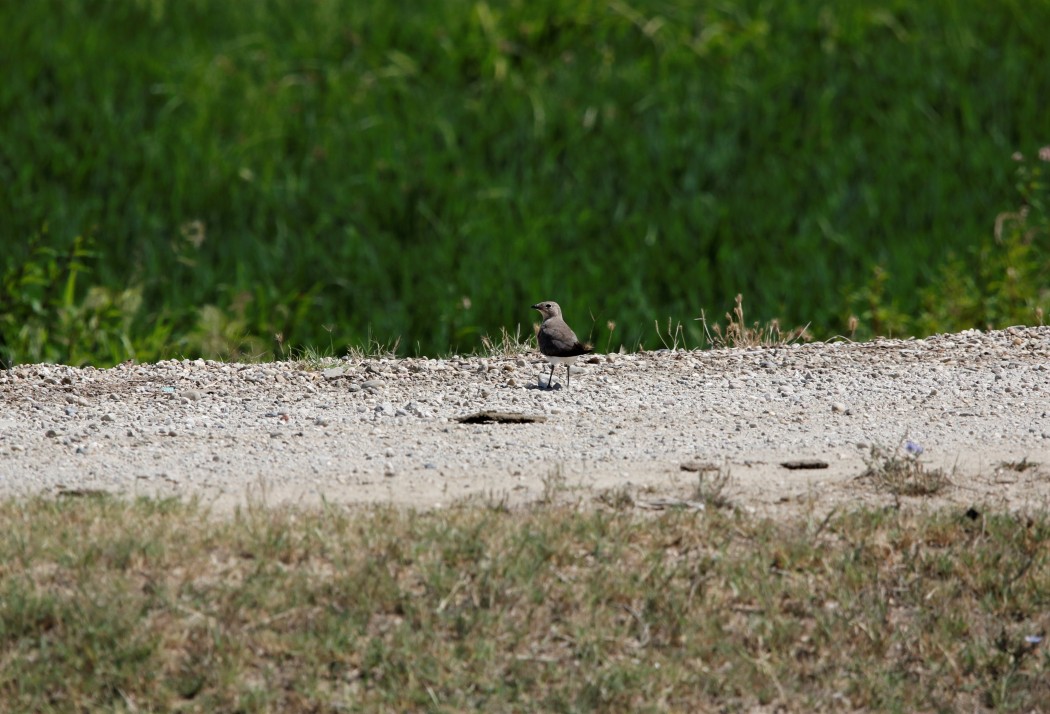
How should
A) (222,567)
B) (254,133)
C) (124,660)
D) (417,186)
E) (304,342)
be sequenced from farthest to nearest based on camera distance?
(254,133)
(417,186)
(304,342)
(222,567)
(124,660)

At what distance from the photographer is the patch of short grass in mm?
4934

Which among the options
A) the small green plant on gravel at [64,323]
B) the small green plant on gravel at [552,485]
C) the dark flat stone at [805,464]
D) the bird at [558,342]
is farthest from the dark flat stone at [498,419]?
the small green plant on gravel at [64,323]

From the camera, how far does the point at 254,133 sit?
13.8 meters

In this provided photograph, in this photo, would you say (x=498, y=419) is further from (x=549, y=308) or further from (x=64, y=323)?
(x=64, y=323)

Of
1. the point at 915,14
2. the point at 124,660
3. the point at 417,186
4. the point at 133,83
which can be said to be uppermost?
the point at 915,14

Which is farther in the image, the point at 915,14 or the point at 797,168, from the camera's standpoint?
the point at 915,14

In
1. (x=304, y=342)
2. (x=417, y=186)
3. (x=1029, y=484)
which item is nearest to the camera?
(x=1029, y=484)

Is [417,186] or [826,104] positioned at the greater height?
[826,104]

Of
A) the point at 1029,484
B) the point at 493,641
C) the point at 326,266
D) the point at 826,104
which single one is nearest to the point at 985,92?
the point at 826,104

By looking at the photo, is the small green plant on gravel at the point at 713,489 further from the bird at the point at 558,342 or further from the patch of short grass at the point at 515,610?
the bird at the point at 558,342

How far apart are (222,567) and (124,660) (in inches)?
20.8

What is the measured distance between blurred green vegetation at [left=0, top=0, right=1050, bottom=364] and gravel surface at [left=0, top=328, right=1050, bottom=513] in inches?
65.0

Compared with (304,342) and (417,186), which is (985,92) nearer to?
(417,186)

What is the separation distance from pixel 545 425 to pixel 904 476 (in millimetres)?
1677
